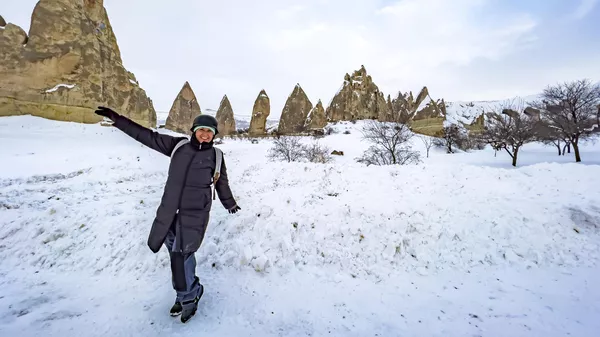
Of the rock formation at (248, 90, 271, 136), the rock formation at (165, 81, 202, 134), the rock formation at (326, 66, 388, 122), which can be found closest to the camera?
the rock formation at (165, 81, 202, 134)

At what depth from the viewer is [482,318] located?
2902mm

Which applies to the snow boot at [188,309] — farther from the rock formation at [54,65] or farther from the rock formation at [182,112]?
the rock formation at [182,112]

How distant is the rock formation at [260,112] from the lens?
4116 cm

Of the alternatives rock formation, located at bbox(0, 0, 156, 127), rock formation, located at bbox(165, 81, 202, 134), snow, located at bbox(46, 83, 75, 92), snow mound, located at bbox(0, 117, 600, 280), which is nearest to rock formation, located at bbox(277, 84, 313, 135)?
rock formation, located at bbox(165, 81, 202, 134)

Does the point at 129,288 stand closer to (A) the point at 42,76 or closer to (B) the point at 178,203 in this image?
(B) the point at 178,203

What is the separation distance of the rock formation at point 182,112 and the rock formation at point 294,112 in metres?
15.5

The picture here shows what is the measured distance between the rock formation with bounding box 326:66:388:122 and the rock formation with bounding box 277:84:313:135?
8.13 meters

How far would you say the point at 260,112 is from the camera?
4119 centimetres

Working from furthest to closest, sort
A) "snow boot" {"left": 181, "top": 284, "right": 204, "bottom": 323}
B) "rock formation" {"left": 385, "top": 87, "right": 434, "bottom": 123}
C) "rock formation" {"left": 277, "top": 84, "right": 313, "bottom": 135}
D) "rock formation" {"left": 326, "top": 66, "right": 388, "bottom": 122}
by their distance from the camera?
"rock formation" {"left": 326, "top": 66, "right": 388, "bottom": 122}, "rock formation" {"left": 385, "top": 87, "right": 434, "bottom": 123}, "rock formation" {"left": 277, "top": 84, "right": 313, "bottom": 135}, "snow boot" {"left": 181, "top": 284, "right": 204, "bottom": 323}

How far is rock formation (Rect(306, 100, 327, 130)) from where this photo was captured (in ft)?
147

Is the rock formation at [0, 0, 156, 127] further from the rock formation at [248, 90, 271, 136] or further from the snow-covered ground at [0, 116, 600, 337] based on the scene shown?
the rock formation at [248, 90, 271, 136]

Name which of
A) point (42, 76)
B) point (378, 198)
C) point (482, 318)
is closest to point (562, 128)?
point (378, 198)

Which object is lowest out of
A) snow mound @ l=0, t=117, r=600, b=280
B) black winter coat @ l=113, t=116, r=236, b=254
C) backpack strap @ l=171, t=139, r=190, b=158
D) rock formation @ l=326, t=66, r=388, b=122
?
snow mound @ l=0, t=117, r=600, b=280

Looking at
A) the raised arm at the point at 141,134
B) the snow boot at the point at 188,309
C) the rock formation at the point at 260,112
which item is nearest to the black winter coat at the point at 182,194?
the raised arm at the point at 141,134
